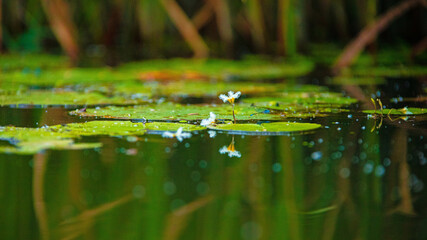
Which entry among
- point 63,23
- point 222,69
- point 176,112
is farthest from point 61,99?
point 63,23

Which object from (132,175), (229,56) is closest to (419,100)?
(132,175)

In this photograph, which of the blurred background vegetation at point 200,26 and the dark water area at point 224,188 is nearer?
the dark water area at point 224,188

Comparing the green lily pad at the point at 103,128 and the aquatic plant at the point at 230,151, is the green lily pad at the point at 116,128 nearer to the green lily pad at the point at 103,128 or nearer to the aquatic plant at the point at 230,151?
the green lily pad at the point at 103,128

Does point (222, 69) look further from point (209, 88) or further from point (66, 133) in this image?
point (66, 133)

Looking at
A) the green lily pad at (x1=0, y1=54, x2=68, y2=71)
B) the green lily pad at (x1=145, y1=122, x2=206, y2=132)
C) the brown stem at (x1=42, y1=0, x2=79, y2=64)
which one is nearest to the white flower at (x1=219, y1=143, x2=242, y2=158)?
the green lily pad at (x1=145, y1=122, x2=206, y2=132)

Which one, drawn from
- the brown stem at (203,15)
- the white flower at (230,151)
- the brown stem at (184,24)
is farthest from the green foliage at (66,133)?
the brown stem at (203,15)

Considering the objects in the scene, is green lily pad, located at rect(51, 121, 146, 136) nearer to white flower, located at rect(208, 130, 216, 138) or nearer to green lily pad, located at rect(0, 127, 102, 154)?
green lily pad, located at rect(0, 127, 102, 154)
